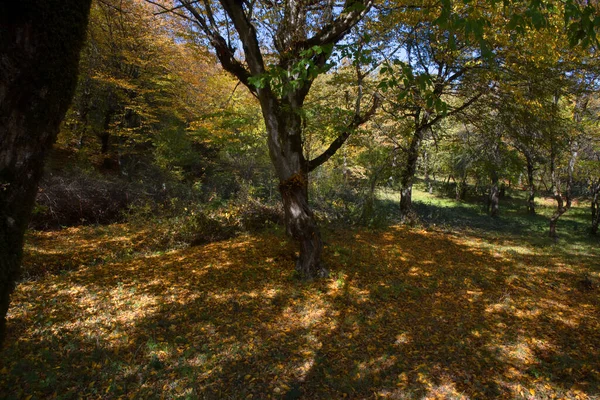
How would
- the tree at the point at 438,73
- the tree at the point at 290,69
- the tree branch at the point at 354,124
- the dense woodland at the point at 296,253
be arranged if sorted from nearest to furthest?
the dense woodland at the point at 296,253
the tree at the point at 290,69
the tree branch at the point at 354,124
the tree at the point at 438,73

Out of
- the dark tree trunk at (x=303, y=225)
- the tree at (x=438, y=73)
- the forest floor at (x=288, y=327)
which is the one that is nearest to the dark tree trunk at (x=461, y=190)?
the tree at (x=438, y=73)

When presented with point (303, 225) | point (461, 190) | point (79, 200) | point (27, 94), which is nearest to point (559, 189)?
point (303, 225)

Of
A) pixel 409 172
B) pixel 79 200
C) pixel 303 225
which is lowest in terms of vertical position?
pixel 79 200

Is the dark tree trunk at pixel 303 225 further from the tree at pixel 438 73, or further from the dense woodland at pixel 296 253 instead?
the tree at pixel 438 73

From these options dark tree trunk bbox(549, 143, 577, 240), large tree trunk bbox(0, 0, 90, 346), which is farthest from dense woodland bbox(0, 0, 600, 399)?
dark tree trunk bbox(549, 143, 577, 240)

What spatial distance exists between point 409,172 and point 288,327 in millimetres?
8542

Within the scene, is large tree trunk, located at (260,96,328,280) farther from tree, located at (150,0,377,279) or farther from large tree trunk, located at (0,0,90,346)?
large tree trunk, located at (0,0,90,346)

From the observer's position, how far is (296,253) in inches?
258

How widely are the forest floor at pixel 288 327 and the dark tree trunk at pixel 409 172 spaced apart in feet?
14.3

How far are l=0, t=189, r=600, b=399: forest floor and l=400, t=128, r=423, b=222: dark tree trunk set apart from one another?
14.3ft

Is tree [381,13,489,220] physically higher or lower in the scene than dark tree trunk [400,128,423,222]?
higher

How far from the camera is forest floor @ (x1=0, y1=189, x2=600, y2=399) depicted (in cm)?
308

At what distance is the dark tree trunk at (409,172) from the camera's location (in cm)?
1042

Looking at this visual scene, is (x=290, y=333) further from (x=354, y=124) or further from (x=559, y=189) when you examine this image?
(x=559, y=189)
